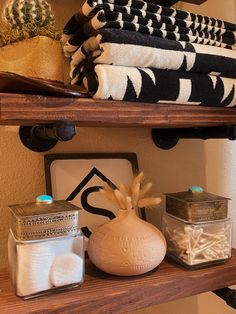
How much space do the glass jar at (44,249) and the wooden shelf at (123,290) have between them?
0.06 feet

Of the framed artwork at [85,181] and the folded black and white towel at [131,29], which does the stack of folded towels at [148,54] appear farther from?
the framed artwork at [85,181]

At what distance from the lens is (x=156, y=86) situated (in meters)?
0.49

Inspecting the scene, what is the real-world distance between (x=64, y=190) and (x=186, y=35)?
37 centimetres

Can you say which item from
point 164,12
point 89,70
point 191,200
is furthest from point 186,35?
point 191,200

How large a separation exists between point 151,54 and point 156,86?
49 mm

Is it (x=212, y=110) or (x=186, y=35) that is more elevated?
(x=186, y=35)

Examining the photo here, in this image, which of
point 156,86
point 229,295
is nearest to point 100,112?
point 156,86

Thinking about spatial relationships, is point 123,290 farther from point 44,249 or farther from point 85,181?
point 85,181

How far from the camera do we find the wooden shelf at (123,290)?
449 millimetres

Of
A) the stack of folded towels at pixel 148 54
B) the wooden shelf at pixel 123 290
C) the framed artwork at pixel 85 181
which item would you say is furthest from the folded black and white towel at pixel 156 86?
the wooden shelf at pixel 123 290

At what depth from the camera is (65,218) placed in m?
0.48

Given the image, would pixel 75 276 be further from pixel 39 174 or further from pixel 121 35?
pixel 121 35

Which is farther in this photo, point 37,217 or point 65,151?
point 65,151

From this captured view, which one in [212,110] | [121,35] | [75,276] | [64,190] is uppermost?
[121,35]
